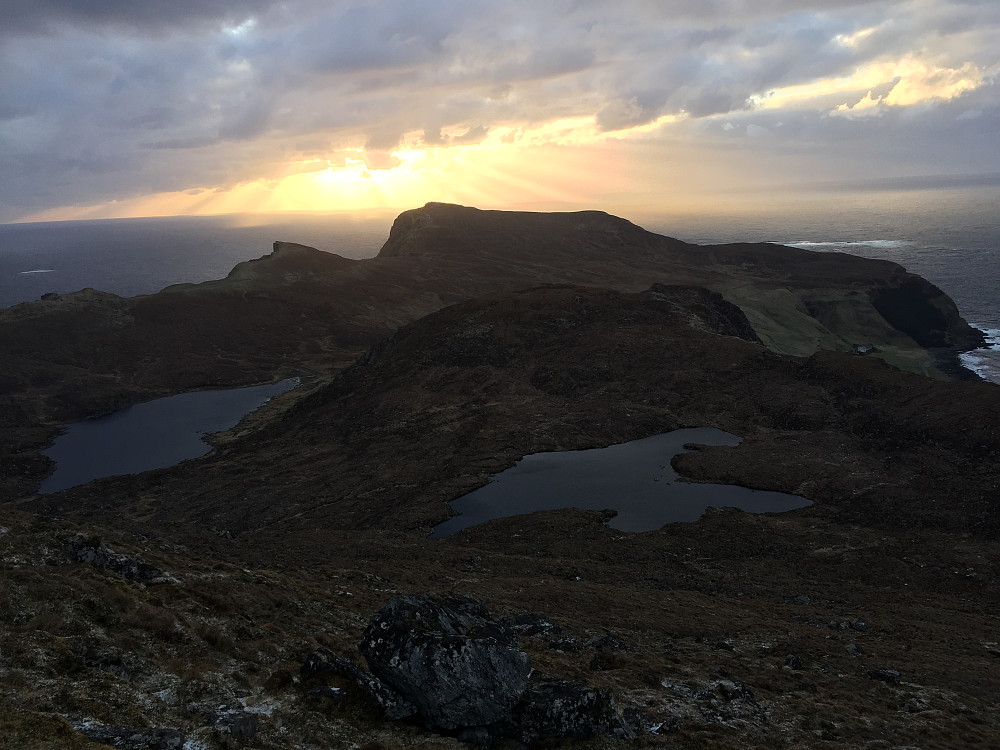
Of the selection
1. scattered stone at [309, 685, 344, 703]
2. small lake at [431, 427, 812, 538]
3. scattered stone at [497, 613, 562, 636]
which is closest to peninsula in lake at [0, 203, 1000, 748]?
scattered stone at [309, 685, 344, 703]

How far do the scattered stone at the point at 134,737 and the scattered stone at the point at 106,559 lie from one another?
11897mm

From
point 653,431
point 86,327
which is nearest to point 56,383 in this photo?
point 86,327

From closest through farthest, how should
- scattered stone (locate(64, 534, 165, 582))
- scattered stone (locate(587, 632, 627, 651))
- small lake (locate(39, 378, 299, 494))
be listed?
1. scattered stone (locate(64, 534, 165, 582))
2. scattered stone (locate(587, 632, 627, 651))
3. small lake (locate(39, 378, 299, 494))

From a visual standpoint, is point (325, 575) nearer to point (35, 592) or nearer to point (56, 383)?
point (35, 592)

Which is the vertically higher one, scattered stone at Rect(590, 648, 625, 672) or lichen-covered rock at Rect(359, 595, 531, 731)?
lichen-covered rock at Rect(359, 595, 531, 731)

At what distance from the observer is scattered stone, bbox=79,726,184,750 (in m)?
14.3

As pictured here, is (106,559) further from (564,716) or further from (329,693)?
(564,716)

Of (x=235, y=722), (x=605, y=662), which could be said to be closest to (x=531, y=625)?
(x=605, y=662)

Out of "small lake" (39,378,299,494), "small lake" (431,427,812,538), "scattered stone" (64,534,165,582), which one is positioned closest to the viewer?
"scattered stone" (64,534,165,582)

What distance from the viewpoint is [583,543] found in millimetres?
49781

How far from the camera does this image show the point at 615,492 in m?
60.8

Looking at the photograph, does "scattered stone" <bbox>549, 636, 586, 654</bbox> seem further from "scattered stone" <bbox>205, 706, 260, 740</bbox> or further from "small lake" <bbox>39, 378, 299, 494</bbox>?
"small lake" <bbox>39, 378, 299, 494</bbox>

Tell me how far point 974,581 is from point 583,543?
25277mm

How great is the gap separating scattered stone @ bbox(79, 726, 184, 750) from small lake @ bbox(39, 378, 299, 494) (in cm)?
7872
